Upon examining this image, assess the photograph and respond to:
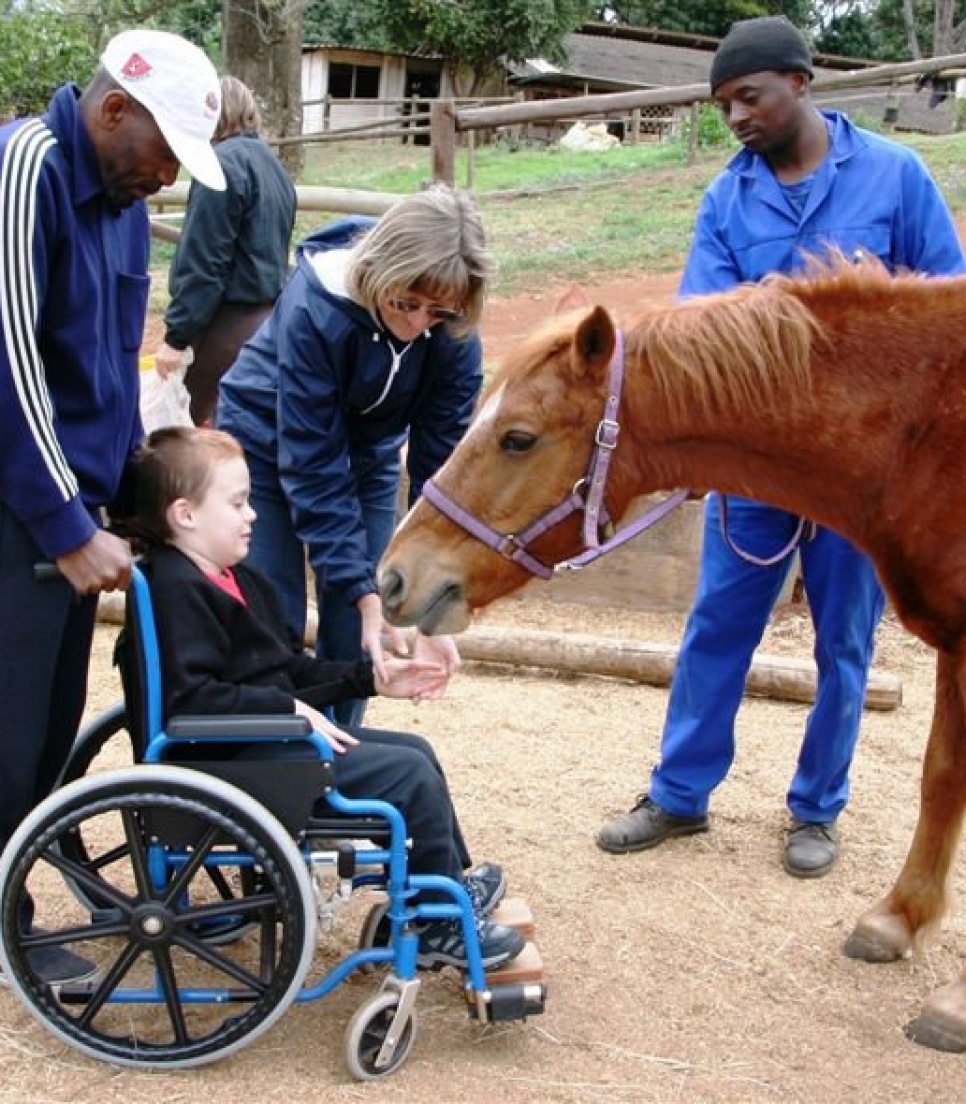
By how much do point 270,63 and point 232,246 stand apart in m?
9.75

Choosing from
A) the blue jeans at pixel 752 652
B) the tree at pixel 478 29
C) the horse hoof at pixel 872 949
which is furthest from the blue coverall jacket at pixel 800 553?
the tree at pixel 478 29

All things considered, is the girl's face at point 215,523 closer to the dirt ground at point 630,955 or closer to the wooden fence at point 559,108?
the dirt ground at point 630,955

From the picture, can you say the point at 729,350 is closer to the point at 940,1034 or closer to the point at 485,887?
the point at 485,887

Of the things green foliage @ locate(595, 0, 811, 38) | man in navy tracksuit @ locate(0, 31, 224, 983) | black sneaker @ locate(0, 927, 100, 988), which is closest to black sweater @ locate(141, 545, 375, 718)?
man in navy tracksuit @ locate(0, 31, 224, 983)

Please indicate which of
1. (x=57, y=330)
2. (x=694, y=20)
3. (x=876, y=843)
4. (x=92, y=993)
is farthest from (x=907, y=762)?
(x=694, y=20)

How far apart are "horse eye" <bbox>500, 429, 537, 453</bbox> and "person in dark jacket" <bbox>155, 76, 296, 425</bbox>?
3.23 metres

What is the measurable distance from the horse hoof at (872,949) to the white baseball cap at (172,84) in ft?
7.78

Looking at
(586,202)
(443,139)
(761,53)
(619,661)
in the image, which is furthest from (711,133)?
(761,53)

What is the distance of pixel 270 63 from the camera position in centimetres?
1444

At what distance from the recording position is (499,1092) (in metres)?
2.58

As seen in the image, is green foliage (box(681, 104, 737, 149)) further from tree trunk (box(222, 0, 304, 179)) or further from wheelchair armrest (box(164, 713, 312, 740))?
wheelchair armrest (box(164, 713, 312, 740))

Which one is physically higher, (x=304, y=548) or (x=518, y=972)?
(x=304, y=548)

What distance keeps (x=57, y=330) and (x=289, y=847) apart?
107 cm

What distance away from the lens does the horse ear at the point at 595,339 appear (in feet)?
8.27
